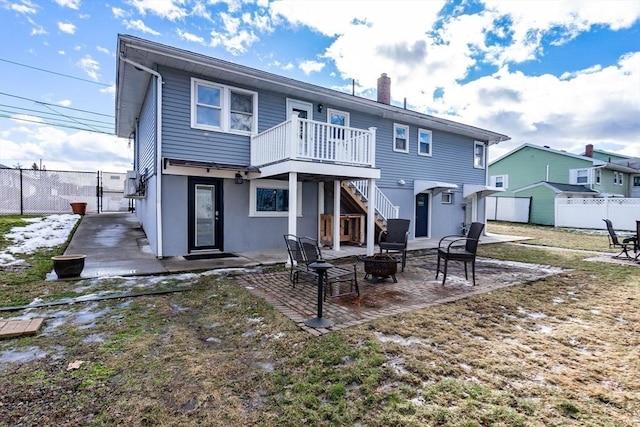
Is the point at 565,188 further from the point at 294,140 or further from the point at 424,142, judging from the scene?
the point at 294,140

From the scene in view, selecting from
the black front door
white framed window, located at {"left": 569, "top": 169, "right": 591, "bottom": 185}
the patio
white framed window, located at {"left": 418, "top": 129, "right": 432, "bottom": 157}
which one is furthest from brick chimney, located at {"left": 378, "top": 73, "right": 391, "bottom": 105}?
white framed window, located at {"left": 569, "top": 169, "right": 591, "bottom": 185}

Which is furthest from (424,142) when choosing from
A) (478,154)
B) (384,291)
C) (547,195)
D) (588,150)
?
(588,150)

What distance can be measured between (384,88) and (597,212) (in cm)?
1617

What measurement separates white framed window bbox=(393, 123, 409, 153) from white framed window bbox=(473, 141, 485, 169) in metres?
4.61

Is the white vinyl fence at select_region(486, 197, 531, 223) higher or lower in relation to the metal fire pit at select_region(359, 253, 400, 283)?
higher

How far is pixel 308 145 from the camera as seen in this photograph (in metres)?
8.17

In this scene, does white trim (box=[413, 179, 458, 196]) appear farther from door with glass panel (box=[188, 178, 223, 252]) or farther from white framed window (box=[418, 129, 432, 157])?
door with glass panel (box=[188, 178, 223, 252])

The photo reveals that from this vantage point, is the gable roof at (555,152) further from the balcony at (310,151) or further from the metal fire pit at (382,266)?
the metal fire pit at (382,266)

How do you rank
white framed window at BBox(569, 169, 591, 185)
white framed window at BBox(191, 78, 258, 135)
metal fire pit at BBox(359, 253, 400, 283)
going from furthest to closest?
white framed window at BBox(569, 169, 591, 185)
white framed window at BBox(191, 78, 258, 135)
metal fire pit at BBox(359, 253, 400, 283)

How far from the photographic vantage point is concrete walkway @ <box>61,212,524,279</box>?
7016 millimetres

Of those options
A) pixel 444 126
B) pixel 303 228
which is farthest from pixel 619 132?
pixel 303 228

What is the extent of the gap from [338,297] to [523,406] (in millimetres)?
3072

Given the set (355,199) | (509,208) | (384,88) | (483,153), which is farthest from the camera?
(509,208)

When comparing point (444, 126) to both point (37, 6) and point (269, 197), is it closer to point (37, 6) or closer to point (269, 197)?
point (269, 197)
